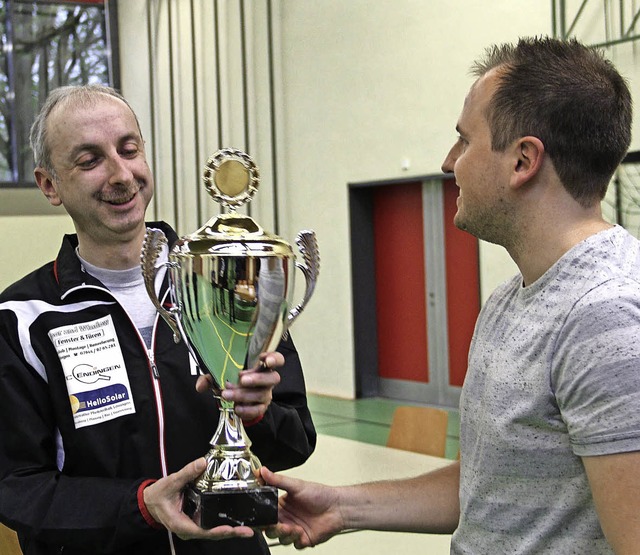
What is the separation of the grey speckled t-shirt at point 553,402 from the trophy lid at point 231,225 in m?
0.38

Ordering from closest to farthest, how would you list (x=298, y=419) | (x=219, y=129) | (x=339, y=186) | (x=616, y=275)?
(x=616, y=275) < (x=298, y=419) < (x=339, y=186) < (x=219, y=129)

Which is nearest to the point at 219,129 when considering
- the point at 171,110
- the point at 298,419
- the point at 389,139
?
the point at 171,110

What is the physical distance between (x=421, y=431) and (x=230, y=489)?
8.19 ft

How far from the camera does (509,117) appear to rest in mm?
1359

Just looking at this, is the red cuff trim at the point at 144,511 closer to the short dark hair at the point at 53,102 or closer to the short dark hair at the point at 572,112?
the short dark hair at the point at 53,102

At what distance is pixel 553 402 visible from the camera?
4.18 ft

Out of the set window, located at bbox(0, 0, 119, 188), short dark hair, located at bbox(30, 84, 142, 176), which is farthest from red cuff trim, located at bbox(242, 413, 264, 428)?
window, located at bbox(0, 0, 119, 188)

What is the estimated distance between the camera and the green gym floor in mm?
7281

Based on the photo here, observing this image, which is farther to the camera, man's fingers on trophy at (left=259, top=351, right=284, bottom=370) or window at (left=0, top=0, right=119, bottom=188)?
window at (left=0, top=0, right=119, bottom=188)

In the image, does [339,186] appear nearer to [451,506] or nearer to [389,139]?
[389,139]

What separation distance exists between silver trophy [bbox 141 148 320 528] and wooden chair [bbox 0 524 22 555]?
3.59ft

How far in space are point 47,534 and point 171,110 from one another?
988cm

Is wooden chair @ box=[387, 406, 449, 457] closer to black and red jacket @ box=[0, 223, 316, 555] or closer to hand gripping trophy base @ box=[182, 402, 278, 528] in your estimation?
black and red jacket @ box=[0, 223, 316, 555]

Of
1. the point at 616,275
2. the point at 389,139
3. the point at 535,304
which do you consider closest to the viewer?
the point at 616,275
